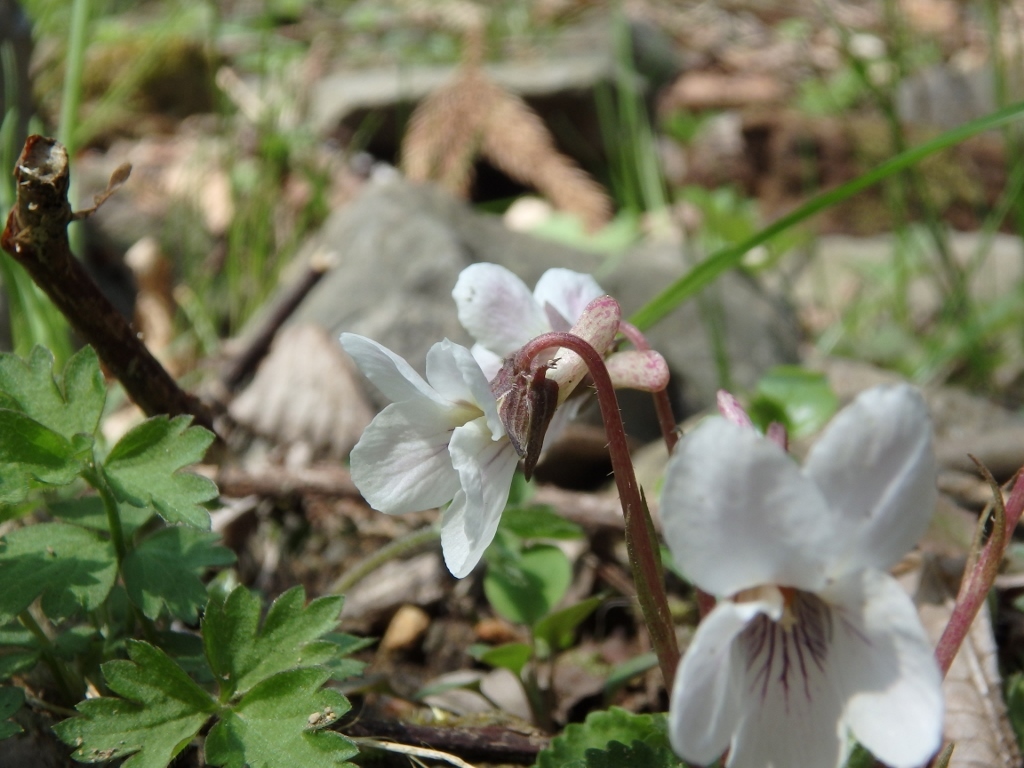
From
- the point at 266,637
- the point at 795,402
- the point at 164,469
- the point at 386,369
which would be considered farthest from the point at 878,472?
the point at 795,402

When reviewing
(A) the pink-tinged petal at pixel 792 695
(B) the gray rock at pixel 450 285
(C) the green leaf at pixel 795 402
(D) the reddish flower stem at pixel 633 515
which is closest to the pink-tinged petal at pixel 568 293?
(D) the reddish flower stem at pixel 633 515

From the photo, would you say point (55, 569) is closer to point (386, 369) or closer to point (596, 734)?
point (386, 369)

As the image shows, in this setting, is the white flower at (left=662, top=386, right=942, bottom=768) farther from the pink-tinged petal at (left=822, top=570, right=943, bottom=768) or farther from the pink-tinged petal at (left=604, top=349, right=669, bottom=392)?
the pink-tinged petal at (left=604, top=349, right=669, bottom=392)

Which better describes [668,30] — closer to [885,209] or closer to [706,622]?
[885,209]

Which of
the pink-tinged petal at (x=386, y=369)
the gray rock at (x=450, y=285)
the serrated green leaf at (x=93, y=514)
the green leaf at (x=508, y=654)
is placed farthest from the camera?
the gray rock at (x=450, y=285)

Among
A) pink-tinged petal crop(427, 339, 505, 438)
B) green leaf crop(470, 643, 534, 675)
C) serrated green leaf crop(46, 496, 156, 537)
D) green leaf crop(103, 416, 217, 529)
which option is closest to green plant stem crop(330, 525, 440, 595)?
green leaf crop(470, 643, 534, 675)

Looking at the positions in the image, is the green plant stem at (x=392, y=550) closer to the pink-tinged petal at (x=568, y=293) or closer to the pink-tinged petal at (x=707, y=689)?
the pink-tinged petal at (x=568, y=293)

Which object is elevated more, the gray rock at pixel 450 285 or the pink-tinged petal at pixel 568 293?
the pink-tinged petal at pixel 568 293

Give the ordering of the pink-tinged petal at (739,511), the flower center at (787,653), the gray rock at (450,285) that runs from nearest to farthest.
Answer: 1. the pink-tinged petal at (739,511)
2. the flower center at (787,653)
3. the gray rock at (450,285)

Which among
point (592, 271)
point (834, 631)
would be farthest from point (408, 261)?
point (834, 631)
